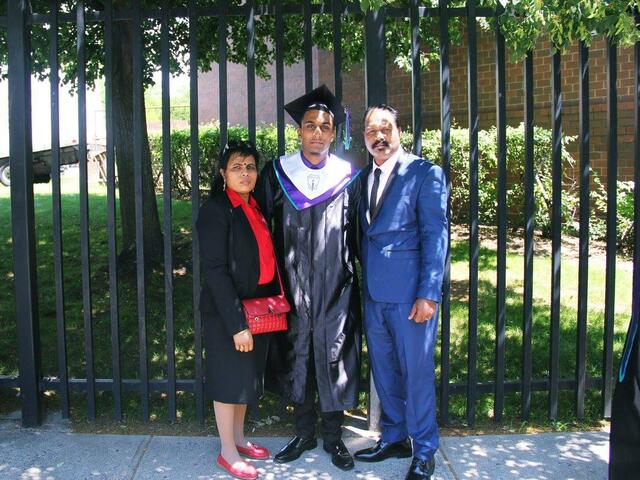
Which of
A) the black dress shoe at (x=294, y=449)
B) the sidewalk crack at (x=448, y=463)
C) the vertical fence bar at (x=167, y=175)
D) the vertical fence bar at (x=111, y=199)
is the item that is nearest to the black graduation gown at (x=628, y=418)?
the sidewalk crack at (x=448, y=463)

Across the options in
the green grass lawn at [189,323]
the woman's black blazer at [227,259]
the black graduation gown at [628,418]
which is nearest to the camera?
the black graduation gown at [628,418]

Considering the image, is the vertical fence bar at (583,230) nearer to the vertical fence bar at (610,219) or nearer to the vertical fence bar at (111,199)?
the vertical fence bar at (610,219)

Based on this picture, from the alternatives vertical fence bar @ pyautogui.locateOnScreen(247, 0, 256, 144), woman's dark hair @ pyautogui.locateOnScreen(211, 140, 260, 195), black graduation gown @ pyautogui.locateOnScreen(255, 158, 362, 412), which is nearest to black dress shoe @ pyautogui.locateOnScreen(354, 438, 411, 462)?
black graduation gown @ pyautogui.locateOnScreen(255, 158, 362, 412)

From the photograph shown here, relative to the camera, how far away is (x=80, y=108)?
413 cm

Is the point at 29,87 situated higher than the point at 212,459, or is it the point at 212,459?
the point at 29,87

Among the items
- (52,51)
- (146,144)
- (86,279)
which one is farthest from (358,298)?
(146,144)

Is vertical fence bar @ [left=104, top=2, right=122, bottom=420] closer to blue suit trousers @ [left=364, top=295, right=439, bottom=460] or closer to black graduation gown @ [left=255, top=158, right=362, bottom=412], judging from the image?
black graduation gown @ [left=255, top=158, right=362, bottom=412]

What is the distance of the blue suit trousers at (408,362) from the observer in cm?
361

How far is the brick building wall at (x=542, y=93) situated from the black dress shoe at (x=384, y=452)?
5.82 m

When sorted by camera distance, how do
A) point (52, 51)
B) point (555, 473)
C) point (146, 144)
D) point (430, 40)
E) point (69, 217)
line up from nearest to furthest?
point (555, 473) → point (52, 51) → point (146, 144) → point (430, 40) → point (69, 217)

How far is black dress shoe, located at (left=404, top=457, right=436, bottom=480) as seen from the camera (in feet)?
11.7

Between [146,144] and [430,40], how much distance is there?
3930 mm

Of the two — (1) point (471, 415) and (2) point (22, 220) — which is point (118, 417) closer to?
(2) point (22, 220)

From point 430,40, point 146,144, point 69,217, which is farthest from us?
point 69,217
